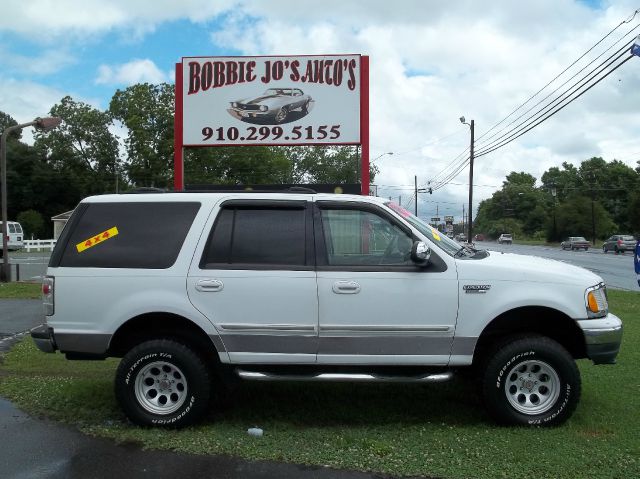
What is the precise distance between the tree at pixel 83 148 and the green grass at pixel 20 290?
182 ft

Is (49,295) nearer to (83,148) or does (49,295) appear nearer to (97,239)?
(97,239)

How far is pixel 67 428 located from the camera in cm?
498

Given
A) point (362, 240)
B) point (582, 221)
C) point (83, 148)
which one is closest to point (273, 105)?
point (362, 240)

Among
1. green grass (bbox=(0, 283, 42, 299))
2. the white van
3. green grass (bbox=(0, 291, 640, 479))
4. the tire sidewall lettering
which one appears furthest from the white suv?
the white van

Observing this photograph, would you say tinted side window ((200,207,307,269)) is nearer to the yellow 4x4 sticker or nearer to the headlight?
the yellow 4x4 sticker

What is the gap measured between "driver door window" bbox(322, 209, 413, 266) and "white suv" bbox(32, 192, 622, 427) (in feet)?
0.04

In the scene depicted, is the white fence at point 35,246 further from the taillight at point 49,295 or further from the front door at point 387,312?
the front door at point 387,312

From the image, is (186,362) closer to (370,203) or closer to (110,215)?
(110,215)

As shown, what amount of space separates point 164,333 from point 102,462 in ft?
3.73

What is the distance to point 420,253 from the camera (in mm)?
4617

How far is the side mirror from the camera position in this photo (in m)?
4.61

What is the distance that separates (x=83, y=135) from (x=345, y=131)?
66772 millimetres

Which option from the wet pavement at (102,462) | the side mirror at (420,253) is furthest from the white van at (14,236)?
the side mirror at (420,253)

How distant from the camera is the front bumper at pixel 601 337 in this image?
4.78 metres
